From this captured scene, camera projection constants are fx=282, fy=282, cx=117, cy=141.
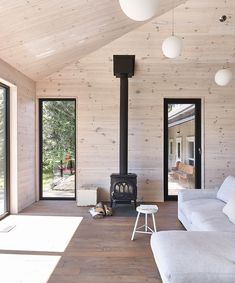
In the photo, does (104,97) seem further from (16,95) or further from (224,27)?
(224,27)

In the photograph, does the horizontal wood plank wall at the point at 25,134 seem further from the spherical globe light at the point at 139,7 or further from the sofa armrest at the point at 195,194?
the sofa armrest at the point at 195,194

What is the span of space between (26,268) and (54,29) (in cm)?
303

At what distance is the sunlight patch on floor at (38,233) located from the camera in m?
3.38

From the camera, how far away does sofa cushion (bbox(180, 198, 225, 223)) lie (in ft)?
11.2

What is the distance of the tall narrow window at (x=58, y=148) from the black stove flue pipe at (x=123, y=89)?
1.22 meters

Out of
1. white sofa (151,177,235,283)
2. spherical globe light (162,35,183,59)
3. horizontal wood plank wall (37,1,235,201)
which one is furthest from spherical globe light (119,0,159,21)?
horizontal wood plank wall (37,1,235,201)

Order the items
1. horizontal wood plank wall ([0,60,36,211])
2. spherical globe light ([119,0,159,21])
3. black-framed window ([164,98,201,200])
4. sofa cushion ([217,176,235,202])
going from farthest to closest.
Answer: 1. black-framed window ([164,98,201,200])
2. horizontal wood plank wall ([0,60,36,211])
3. sofa cushion ([217,176,235,202])
4. spherical globe light ([119,0,159,21])

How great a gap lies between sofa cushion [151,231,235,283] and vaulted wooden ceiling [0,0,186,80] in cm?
283

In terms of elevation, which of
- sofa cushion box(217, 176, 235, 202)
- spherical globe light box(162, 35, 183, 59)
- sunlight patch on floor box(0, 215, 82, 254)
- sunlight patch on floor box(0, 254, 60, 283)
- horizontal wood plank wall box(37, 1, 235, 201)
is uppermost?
spherical globe light box(162, 35, 183, 59)

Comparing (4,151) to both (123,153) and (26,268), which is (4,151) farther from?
(26,268)

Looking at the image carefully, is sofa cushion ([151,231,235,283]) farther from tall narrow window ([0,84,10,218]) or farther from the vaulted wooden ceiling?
tall narrow window ([0,84,10,218])

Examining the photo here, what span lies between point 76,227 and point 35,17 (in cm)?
288

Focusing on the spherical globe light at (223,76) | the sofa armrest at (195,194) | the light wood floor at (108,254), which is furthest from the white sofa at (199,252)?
the spherical globe light at (223,76)

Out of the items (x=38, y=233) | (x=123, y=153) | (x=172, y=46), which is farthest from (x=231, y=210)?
(x=123, y=153)
